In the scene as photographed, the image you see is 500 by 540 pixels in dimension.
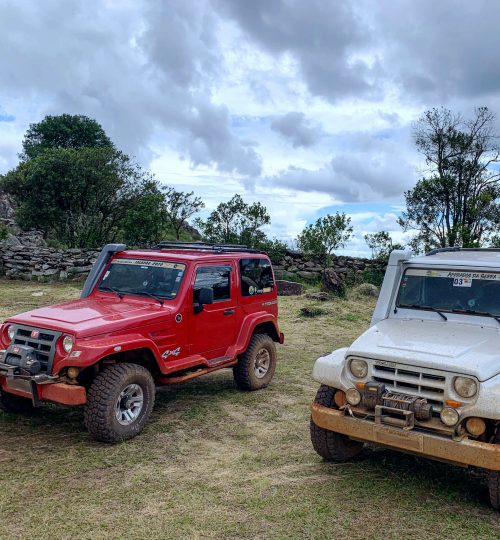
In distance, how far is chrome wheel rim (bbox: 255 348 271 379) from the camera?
24.8 feet

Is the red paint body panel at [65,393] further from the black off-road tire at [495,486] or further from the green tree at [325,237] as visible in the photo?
the green tree at [325,237]

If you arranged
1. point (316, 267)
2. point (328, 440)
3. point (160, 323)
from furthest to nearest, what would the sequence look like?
point (316, 267) < point (160, 323) < point (328, 440)

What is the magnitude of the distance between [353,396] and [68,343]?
2661mm

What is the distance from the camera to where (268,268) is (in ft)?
26.1

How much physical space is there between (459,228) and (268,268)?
39.1 ft

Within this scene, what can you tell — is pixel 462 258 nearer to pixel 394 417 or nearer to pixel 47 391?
pixel 394 417

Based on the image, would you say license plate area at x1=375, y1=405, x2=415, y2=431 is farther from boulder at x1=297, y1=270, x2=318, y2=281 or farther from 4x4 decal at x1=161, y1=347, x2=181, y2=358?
boulder at x1=297, y1=270, x2=318, y2=281

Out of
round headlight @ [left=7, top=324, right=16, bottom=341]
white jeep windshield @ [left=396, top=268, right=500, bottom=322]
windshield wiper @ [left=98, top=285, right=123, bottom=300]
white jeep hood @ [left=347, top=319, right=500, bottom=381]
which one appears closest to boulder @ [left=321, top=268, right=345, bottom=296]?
windshield wiper @ [left=98, top=285, right=123, bottom=300]

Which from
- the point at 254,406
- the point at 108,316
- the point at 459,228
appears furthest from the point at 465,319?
the point at 459,228

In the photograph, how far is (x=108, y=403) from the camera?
5242 millimetres

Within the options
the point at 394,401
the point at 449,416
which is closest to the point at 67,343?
the point at 394,401

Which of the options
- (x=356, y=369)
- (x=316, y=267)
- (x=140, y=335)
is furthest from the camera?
(x=316, y=267)

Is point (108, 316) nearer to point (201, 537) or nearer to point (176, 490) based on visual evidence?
point (176, 490)

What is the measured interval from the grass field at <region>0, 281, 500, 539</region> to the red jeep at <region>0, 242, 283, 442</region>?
441 millimetres
